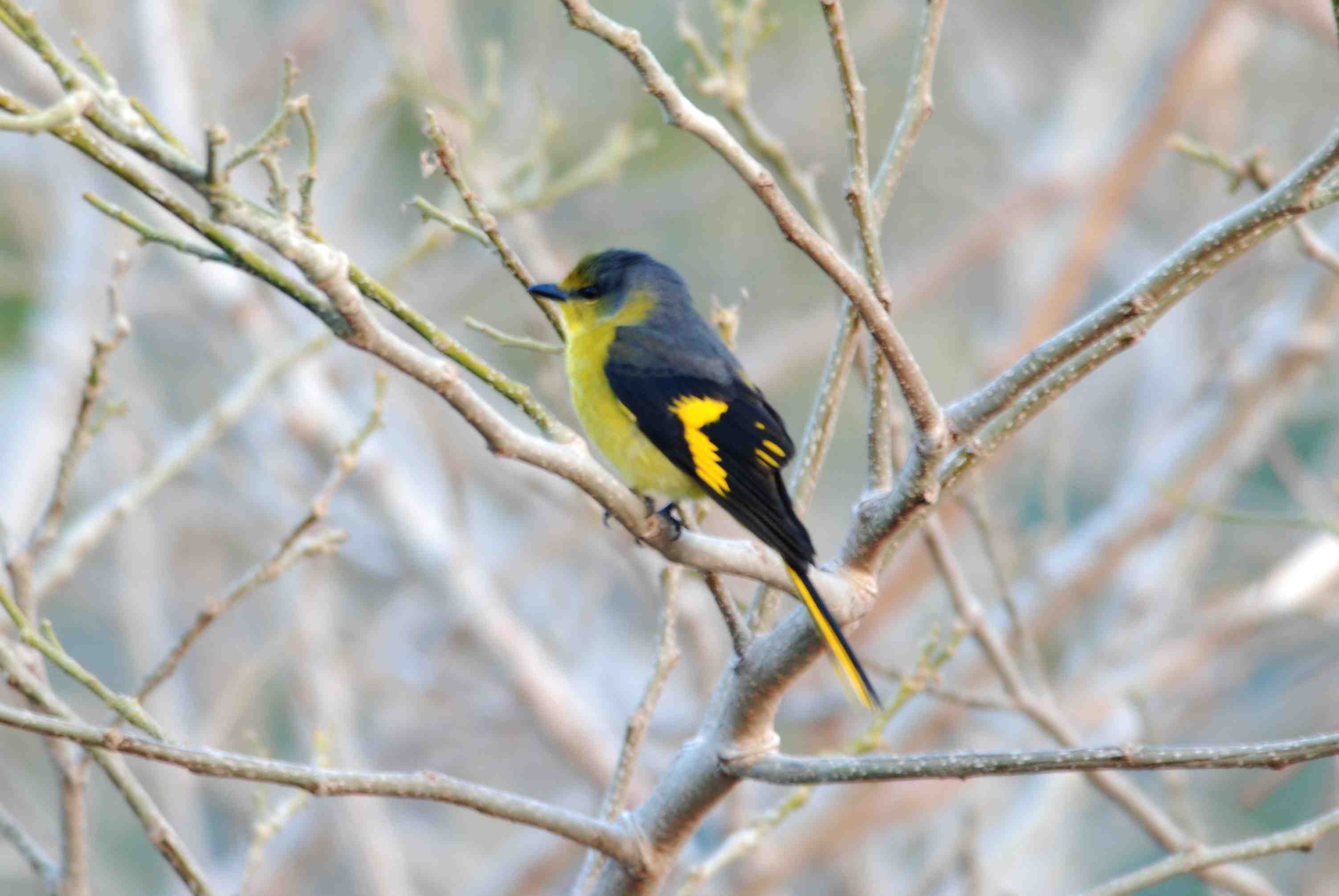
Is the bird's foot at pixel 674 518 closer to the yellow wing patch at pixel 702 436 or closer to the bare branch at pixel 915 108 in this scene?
the yellow wing patch at pixel 702 436

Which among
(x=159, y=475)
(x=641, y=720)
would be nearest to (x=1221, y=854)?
(x=641, y=720)

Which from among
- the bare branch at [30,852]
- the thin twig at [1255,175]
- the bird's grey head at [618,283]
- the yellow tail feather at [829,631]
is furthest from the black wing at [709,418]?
the bare branch at [30,852]

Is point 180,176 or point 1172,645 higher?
point 1172,645

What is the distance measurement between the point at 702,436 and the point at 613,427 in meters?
0.19

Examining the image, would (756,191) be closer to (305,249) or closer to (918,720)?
(305,249)

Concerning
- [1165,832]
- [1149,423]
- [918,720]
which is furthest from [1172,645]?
[1165,832]

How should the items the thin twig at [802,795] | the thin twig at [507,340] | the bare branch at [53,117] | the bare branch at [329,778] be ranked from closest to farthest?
the bare branch at [53,117], the bare branch at [329,778], the thin twig at [507,340], the thin twig at [802,795]

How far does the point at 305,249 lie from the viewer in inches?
51.0

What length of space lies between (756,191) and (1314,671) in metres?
4.13

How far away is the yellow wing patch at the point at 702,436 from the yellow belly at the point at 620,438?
0.17ft

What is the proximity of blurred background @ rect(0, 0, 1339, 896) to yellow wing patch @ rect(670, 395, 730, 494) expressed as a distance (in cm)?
49

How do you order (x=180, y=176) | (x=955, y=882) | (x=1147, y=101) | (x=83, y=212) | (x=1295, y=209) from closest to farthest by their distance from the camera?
(x=180, y=176)
(x=1295, y=209)
(x=955, y=882)
(x=1147, y=101)
(x=83, y=212)

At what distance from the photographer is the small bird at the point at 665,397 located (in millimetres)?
2254

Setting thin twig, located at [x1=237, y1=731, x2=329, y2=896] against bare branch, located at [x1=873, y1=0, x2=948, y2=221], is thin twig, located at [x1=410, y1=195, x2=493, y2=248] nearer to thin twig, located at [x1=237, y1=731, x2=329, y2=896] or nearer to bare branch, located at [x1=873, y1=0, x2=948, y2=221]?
Result: bare branch, located at [x1=873, y1=0, x2=948, y2=221]
